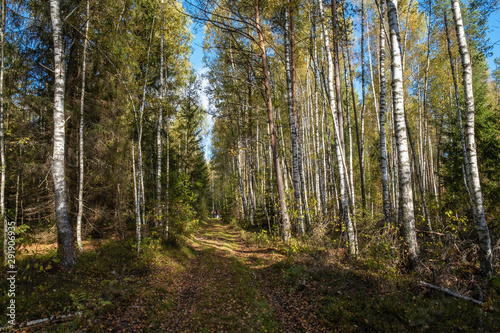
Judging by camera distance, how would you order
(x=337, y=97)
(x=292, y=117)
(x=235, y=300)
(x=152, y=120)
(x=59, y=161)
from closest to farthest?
(x=235, y=300), (x=59, y=161), (x=337, y=97), (x=292, y=117), (x=152, y=120)

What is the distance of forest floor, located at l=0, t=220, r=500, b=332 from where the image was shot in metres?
3.44

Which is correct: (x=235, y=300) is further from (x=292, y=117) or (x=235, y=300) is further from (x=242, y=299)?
(x=292, y=117)

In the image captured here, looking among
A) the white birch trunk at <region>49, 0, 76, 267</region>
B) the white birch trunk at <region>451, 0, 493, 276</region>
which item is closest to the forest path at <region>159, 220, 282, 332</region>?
the white birch trunk at <region>49, 0, 76, 267</region>

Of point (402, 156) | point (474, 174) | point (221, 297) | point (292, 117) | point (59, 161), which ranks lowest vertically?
point (221, 297)

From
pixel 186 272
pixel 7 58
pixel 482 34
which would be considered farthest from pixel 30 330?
pixel 482 34

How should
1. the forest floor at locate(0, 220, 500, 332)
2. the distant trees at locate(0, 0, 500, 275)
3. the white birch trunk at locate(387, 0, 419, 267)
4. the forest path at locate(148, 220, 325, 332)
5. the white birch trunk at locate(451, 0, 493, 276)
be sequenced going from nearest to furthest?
the forest floor at locate(0, 220, 500, 332) < the white birch trunk at locate(451, 0, 493, 276) < the forest path at locate(148, 220, 325, 332) < the white birch trunk at locate(387, 0, 419, 267) < the distant trees at locate(0, 0, 500, 275)

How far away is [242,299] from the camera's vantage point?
Answer: 5.26m

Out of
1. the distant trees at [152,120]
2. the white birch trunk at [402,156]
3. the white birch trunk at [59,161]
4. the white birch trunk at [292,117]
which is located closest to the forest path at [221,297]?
the distant trees at [152,120]

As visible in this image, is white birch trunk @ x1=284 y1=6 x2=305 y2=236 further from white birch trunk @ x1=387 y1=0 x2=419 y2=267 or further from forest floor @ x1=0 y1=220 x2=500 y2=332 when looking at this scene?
white birch trunk @ x1=387 y1=0 x2=419 y2=267

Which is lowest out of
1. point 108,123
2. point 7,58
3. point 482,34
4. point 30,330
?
point 30,330

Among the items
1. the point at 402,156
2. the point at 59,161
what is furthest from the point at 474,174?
the point at 59,161

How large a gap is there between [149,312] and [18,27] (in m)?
8.71

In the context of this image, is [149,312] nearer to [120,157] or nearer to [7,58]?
[120,157]

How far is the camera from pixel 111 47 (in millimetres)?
7980
